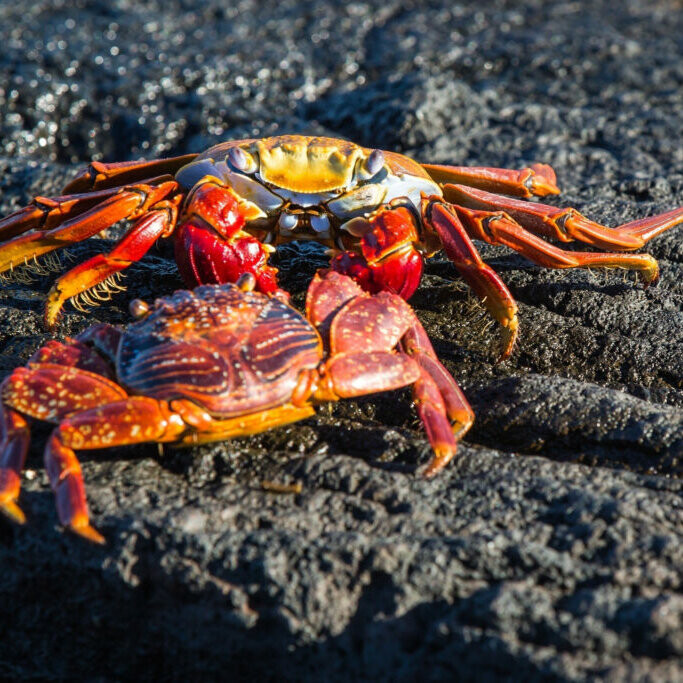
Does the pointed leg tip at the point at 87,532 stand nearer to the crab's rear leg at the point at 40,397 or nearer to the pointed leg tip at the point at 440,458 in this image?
the crab's rear leg at the point at 40,397

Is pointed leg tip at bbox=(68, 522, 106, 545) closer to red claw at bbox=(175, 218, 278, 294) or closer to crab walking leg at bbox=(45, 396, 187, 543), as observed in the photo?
crab walking leg at bbox=(45, 396, 187, 543)

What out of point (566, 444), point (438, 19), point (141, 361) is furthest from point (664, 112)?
point (141, 361)

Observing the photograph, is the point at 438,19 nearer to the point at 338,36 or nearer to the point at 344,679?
the point at 338,36

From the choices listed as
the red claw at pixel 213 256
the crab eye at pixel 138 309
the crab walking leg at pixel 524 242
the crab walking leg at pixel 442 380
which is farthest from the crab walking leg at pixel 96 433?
the crab walking leg at pixel 524 242

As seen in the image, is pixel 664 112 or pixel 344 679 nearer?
pixel 344 679

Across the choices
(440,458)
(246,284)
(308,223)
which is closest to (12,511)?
(246,284)

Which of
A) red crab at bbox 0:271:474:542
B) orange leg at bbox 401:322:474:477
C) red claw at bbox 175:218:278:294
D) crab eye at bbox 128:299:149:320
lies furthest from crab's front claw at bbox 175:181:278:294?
orange leg at bbox 401:322:474:477
